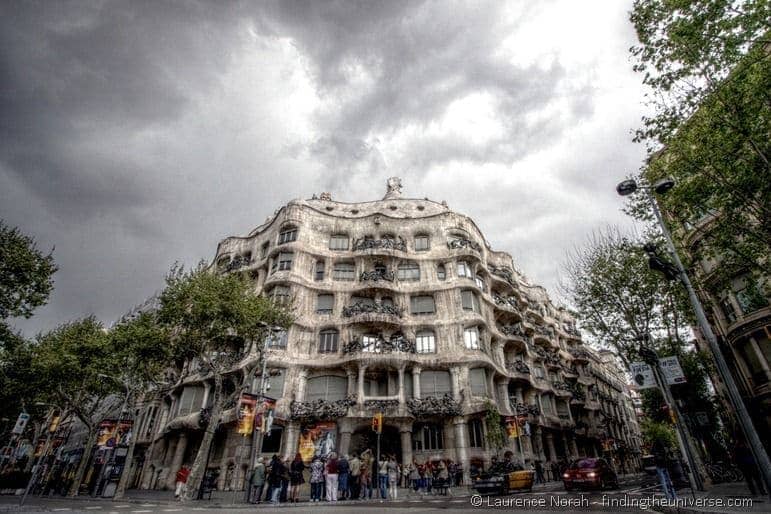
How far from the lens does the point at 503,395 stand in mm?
31625

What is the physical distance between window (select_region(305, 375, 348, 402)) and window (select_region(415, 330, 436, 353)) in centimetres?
611

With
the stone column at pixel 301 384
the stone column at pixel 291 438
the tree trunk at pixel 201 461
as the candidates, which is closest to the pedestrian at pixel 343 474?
the tree trunk at pixel 201 461

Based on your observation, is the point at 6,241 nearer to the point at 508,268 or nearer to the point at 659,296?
the point at 659,296

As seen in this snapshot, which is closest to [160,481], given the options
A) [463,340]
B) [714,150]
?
[463,340]

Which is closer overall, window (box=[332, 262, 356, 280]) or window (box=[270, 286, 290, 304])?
window (box=[270, 286, 290, 304])

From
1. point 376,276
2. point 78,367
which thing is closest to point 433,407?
point 376,276

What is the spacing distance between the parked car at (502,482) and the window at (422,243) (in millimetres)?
20116

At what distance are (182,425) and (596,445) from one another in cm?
4524

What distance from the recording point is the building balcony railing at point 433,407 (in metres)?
27.0

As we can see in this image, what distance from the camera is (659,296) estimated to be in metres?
23.3

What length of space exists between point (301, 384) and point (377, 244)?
43.0 feet

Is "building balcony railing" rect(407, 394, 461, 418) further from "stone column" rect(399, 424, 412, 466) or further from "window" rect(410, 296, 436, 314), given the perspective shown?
"window" rect(410, 296, 436, 314)

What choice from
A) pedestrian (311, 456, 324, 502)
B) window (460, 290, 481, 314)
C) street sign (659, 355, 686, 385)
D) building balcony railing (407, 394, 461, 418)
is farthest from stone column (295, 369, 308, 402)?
street sign (659, 355, 686, 385)

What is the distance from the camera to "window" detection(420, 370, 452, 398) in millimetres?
28828
